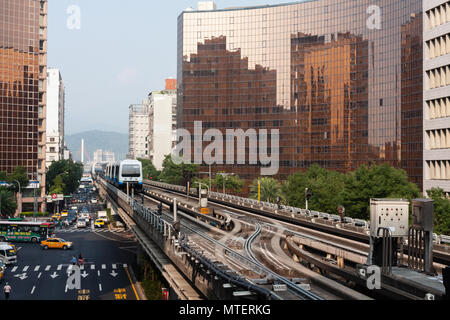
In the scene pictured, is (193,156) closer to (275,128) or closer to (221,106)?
(221,106)

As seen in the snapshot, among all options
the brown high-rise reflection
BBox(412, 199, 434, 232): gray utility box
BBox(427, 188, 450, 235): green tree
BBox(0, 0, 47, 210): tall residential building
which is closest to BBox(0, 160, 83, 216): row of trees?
BBox(0, 0, 47, 210): tall residential building

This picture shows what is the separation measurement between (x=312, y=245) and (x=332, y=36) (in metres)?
113

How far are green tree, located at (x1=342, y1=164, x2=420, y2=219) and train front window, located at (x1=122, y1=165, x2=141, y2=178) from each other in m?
37.1

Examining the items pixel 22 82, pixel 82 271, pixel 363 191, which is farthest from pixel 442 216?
pixel 22 82

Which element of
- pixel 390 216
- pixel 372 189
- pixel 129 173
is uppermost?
pixel 129 173

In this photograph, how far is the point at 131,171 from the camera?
84000mm

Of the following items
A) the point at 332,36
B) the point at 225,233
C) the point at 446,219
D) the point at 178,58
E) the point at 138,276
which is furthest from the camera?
the point at 178,58

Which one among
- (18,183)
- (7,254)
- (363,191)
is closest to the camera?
(363,191)

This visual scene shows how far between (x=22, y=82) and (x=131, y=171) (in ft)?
178

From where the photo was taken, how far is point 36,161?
406ft

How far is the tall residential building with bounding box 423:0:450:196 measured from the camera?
63.0 meters

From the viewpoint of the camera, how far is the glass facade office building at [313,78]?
121 m

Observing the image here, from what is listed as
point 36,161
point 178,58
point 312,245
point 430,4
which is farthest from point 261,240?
point 178,58

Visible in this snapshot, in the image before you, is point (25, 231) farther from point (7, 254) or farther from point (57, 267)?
point (57, 267)
